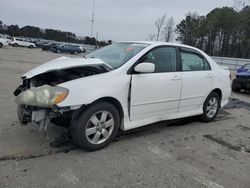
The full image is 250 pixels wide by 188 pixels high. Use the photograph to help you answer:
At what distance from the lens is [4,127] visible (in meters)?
4.47

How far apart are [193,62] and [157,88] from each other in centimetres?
137

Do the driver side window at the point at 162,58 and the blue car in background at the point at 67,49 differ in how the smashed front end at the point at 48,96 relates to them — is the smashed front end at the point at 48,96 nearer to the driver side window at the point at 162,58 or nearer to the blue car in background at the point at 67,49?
the driver side window at the point at 162,58

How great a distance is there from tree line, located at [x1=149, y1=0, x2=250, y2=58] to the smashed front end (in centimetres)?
5020

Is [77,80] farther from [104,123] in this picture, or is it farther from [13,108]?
[13,108]

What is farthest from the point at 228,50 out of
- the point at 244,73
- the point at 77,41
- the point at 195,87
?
the point at 195,87

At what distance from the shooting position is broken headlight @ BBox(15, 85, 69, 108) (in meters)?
3.36

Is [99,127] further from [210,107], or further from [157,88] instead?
[210,107]

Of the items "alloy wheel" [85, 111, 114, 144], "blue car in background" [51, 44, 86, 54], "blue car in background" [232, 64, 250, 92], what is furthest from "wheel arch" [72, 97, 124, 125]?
"blue car in background" [51, 44, 86, 54]

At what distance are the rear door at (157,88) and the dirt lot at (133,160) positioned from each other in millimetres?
472

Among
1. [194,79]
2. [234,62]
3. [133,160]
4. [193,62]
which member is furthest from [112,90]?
[234,62]

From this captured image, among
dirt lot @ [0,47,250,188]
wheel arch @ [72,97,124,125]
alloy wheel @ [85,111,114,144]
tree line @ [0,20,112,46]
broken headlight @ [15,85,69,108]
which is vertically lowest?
dirt lot @ [0,47,250,188]

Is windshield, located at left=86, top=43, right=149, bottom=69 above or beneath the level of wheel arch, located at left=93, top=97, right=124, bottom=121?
above

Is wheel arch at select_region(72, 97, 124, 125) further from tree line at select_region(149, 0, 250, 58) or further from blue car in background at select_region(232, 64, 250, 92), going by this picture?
tree line at select_region(149, 0, 250, 58)

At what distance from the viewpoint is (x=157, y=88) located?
435cm
